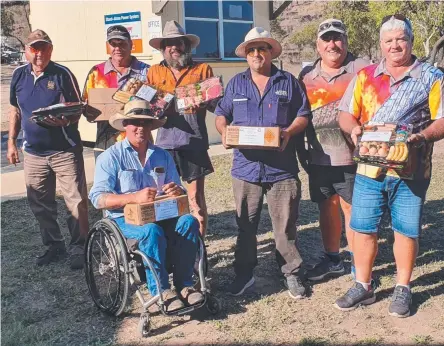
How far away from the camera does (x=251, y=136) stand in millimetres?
3623

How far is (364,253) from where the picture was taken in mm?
3705

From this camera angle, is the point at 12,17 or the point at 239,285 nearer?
the point at 239,285

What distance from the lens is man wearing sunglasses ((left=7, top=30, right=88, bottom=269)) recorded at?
4523 millimetres

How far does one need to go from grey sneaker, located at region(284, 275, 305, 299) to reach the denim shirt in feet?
3.61

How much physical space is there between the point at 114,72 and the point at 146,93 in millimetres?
647

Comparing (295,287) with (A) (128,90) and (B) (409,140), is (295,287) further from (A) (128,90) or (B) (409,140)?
(A) (128,90)

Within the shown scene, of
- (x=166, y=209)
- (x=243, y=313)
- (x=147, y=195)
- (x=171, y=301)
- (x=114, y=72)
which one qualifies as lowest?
(x=243, y=313)

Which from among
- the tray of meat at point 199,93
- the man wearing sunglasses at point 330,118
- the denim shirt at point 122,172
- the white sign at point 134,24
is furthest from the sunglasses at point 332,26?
the white sign at point 134,24

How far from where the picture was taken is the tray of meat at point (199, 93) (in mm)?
4131

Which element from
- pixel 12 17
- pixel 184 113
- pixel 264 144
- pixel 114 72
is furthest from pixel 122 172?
pixel 12 17

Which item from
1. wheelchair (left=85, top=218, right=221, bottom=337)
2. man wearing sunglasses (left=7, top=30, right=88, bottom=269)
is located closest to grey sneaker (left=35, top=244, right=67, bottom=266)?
man wearing sunglasses (left=7, top=30, right=88, bottom=269)

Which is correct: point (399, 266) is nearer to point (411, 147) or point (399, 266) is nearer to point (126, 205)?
point (411, 147)

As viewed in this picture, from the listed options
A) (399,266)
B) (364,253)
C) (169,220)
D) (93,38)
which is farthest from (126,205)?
(93,38)

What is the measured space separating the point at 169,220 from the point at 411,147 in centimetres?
159
